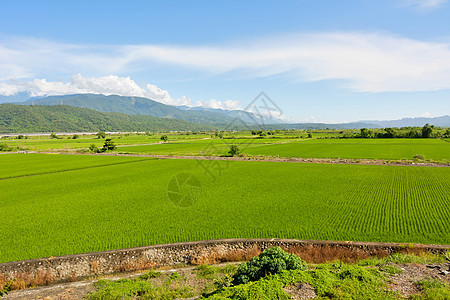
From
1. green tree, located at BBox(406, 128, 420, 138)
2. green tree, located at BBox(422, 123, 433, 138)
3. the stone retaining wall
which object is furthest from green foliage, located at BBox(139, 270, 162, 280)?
green tree, located at BBox(406, 128, 420, 138)

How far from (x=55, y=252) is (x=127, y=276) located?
497cm

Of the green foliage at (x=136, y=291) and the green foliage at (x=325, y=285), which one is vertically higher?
the green foliage at (x=325, y=285)

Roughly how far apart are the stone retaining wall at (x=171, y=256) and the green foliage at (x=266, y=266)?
3.23 meters

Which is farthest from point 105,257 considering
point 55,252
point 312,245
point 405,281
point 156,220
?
point 405,281

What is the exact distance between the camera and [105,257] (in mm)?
12734

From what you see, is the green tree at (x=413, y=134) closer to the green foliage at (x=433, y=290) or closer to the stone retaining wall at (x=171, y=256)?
the stone retaining wall at (x=171, y=256)

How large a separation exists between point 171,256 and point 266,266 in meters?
6.04

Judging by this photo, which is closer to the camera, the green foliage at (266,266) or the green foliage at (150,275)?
the green foliage at (266,266)

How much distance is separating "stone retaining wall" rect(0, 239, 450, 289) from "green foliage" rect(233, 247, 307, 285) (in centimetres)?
323

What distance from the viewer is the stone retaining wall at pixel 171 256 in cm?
1198

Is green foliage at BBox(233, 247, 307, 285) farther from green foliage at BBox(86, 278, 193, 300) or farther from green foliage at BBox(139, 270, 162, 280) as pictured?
green foliage at BBox(139, 270, 162, 280)

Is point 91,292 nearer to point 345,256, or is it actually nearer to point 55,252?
point 55,252

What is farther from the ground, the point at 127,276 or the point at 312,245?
the point at 312,245

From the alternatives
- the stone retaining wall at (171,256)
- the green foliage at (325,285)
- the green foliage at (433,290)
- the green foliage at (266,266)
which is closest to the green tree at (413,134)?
the stone retaining wall at (171,256)
